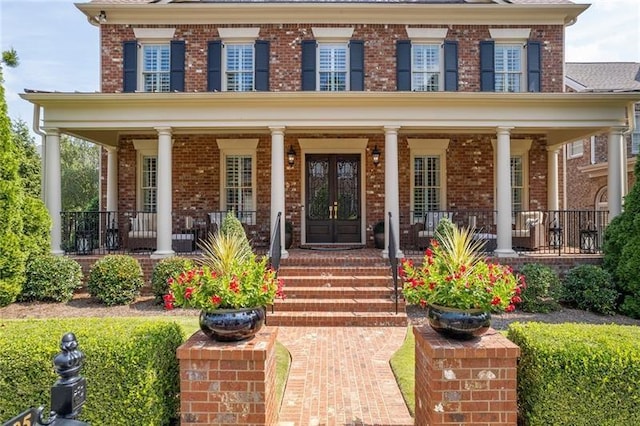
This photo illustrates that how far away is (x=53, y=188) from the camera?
938cm

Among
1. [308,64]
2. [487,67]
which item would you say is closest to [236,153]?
[308,64]

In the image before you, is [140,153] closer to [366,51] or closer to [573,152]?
[366,51]

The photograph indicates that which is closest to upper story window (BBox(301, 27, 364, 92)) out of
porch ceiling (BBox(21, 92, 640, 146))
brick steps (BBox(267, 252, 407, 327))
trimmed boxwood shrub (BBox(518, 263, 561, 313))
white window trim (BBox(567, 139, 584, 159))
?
porch ceiling (BBox(21, 92, 640, 146))

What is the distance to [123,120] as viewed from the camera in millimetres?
9547

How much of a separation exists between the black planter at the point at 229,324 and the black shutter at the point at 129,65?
35.3 ft

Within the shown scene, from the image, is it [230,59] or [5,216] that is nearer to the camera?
[5,216]

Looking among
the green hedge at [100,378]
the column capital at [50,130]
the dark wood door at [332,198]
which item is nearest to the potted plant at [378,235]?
the dark wood door at [332,198]

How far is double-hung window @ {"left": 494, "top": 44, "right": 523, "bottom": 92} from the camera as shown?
39.8 ft

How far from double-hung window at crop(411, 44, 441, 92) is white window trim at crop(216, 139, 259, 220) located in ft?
16.8

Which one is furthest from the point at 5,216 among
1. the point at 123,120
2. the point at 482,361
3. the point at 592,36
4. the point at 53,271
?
the point at 592,36

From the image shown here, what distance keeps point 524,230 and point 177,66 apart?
10.9m

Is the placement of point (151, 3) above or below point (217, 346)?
above

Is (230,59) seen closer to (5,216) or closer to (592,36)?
(5,216)

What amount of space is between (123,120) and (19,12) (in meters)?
3.47
